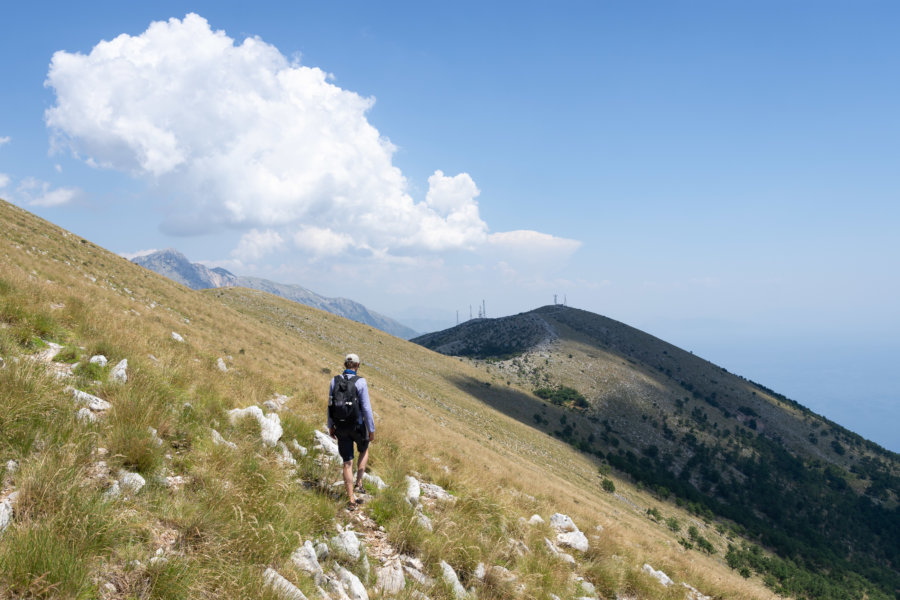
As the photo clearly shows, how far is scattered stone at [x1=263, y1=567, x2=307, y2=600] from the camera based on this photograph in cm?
450

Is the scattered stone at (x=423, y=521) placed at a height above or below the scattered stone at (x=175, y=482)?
below

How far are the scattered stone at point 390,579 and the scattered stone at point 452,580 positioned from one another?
725mm

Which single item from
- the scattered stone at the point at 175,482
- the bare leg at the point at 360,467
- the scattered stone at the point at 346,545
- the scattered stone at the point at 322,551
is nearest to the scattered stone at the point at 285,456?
the bare leg at the point at 360,467

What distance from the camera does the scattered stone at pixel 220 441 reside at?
7312 mm

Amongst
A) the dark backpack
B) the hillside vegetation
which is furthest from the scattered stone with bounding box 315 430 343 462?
the hillside vegetation

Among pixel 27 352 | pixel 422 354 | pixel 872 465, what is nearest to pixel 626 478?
pixel 422 354

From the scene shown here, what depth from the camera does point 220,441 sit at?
Answer: 7496mm

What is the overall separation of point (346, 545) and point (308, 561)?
0.85 metres

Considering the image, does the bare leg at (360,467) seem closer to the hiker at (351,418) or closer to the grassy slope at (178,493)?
the hiker at (351,418)

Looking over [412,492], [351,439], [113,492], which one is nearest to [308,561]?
[113,492]

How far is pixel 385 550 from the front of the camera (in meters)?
6.76

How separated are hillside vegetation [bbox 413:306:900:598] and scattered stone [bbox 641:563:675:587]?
134 ft

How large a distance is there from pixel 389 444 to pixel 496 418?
42954 millimetres

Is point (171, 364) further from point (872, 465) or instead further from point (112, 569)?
point (872, 465)
